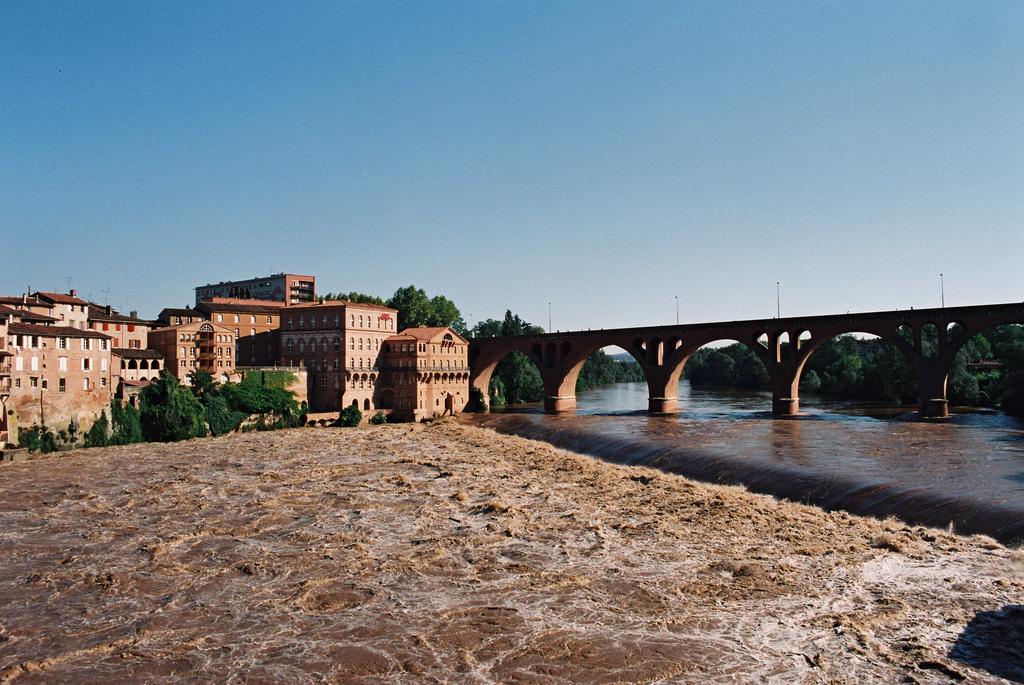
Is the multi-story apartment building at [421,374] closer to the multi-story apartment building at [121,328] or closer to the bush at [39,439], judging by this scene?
the multi-story apartment building at [121,328]

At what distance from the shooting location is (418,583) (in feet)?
82.5

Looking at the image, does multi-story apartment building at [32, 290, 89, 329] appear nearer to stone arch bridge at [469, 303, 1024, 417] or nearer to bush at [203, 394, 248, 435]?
bush at [203, 394, 248, 435]

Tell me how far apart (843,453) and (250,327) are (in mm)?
70125

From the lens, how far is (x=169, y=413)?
225 feet

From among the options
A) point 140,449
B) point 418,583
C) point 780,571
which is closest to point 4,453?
point 140,449

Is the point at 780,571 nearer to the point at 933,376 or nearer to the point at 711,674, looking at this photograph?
the point at 711,674

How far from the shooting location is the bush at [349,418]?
8112 centimetres

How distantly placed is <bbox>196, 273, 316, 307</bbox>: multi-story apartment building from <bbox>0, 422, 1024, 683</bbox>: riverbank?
89.0m

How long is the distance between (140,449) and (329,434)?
16.7 m

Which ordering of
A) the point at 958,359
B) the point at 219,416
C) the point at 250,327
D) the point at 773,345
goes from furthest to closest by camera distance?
the point at 250,327, the point at 958,359, the point at 773,345, the point at 219,416

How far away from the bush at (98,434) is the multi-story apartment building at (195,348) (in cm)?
1358

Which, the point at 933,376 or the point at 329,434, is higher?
the point at 933,376

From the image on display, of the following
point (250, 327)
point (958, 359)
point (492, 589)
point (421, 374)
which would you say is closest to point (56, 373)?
point (250, 327)

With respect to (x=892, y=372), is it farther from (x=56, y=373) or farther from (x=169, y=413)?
(x=56, y=373)
